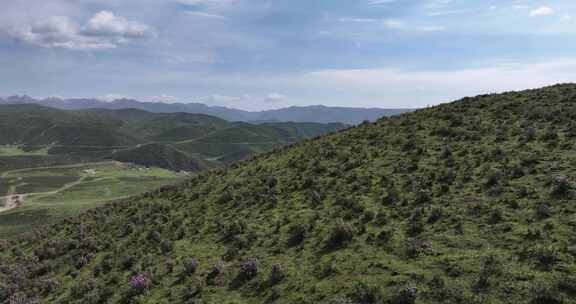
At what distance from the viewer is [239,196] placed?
30328 mm

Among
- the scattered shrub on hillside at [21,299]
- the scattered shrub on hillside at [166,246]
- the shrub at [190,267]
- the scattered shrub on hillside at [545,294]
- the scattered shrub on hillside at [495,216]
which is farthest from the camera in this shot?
the scattered shrub on hillside at [166,246]

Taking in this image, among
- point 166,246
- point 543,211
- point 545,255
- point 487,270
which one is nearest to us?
point 487,270

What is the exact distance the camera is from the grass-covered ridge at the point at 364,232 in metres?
13.4

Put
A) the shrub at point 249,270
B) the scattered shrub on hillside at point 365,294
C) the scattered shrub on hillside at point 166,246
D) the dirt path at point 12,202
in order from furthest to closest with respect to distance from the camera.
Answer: the dirt path at point 12,202 < the scattered shrub on hillside at point 166,246 < the shrub at point 249,270 < the scattered shrub on hillside at point 365,294

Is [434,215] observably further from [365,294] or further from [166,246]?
[166,246]

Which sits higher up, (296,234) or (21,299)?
(296,234)

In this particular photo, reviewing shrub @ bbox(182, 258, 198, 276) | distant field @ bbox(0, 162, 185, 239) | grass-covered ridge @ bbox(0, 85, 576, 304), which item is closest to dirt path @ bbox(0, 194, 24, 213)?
distant field @ bbox(0, 162, 185, 239)

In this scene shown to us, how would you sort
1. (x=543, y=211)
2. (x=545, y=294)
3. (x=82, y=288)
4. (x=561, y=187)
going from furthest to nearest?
(x=82, y=288), (x=561, y=187), (x=543, y=211), (x=545, y=294)

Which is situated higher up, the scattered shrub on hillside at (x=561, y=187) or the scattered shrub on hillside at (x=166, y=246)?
the scattered shrub on hillside at (x=561, y=187)

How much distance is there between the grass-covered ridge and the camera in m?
13.4

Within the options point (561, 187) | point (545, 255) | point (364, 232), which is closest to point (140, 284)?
point (364, 232)

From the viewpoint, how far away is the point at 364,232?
18406 mm

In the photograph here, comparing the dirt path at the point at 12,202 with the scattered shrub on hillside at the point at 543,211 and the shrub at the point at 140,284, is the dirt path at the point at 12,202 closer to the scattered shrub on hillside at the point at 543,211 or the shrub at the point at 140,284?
the shrub at the point at 140,284

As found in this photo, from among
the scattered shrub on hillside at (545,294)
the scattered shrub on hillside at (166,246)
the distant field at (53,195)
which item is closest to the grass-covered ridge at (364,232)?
the scattered shrub on hillside at (545,294)
